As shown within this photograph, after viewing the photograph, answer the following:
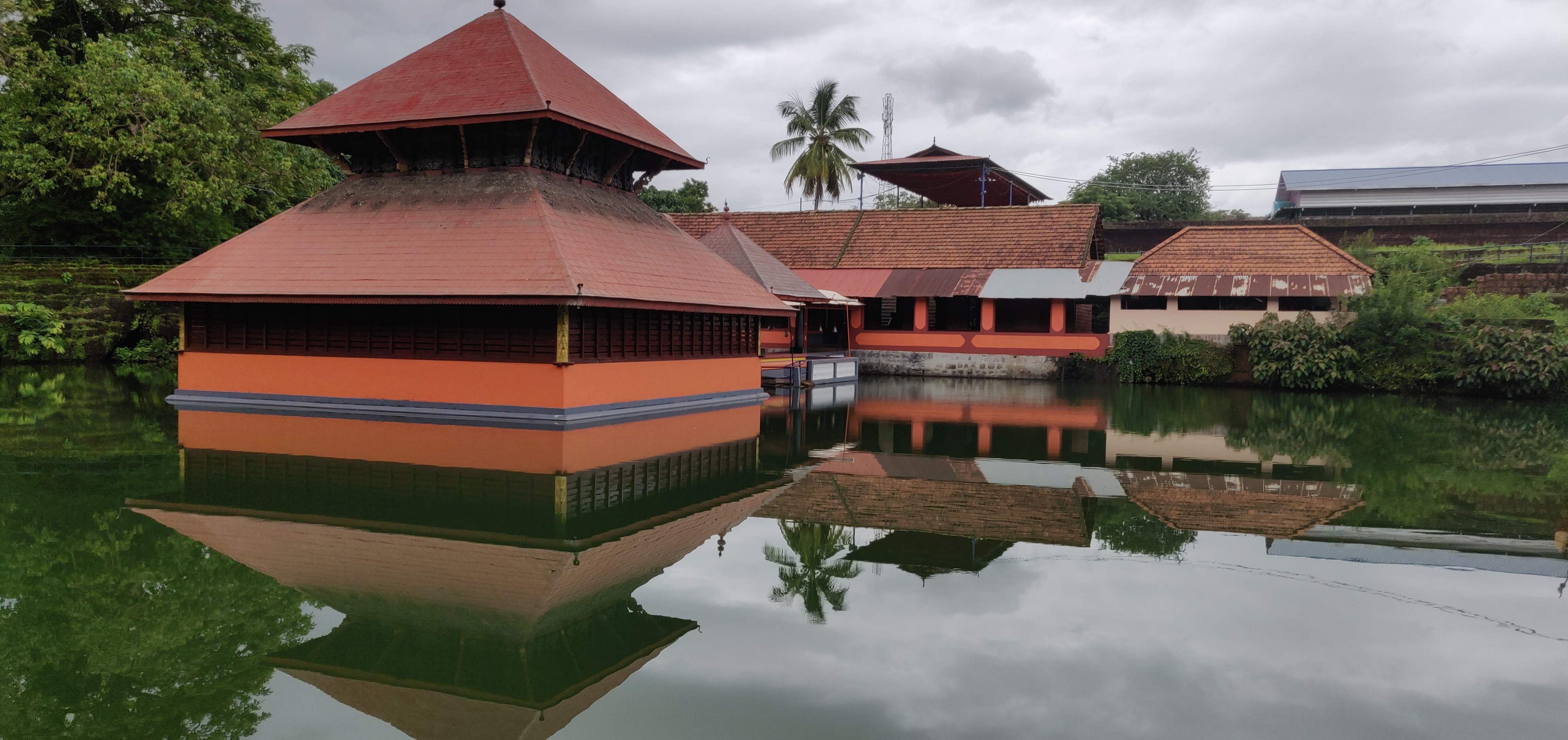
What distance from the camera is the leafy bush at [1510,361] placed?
2061 cm

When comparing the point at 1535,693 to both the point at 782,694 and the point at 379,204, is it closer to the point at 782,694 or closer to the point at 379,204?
the point at 782,694

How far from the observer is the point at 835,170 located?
37.2 m

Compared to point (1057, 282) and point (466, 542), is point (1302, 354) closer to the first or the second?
point (1057, 282)

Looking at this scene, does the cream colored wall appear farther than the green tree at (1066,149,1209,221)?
No

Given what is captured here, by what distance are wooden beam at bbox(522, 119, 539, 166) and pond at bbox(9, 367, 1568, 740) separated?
5026mm

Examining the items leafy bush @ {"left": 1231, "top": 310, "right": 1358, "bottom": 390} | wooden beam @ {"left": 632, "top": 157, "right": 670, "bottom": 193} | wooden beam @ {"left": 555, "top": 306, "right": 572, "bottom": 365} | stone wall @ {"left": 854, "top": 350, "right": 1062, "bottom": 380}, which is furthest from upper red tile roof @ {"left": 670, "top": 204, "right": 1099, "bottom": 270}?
wooden beam @ {"left": 555, "top": 306, "right": 572, "bottom": 365}

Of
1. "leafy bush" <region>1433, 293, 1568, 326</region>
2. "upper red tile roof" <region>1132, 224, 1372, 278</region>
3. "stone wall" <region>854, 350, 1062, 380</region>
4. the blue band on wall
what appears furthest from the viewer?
"stone wall" <region>854, 350, 1062, 380</region>

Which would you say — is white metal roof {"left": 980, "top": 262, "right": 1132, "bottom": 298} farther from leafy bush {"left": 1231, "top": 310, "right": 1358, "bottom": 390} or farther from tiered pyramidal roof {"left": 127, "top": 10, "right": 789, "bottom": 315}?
tiered pyramidal roof {"left": 127, "top": 10, "right": 789, "bottom": 315}

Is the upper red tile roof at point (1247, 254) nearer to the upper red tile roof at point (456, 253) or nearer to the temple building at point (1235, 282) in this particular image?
the temple building at point (1235, 282)

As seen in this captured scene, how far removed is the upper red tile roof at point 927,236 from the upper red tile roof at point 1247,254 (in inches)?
85.2

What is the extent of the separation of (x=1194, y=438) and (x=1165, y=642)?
9250 mm

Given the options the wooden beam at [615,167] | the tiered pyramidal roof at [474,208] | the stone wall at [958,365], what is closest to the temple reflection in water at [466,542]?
the tiered pyramidal roof at [474,208]

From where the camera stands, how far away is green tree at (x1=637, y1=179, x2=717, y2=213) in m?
44.2

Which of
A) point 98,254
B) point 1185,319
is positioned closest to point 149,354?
point 98,254
